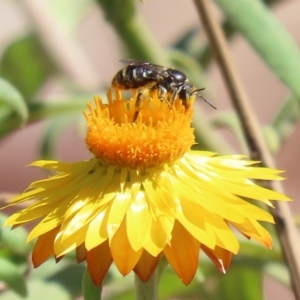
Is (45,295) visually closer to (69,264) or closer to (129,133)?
(69,264)

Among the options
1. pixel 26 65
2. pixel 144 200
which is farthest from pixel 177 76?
pixel 26 65

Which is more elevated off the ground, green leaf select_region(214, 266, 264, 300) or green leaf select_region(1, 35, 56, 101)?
green leaf select_region(1, 35, 56, 101)

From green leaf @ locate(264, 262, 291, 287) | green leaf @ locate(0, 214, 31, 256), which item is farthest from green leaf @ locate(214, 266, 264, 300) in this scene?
green leaf @ locate(0, 214, 31, 256)

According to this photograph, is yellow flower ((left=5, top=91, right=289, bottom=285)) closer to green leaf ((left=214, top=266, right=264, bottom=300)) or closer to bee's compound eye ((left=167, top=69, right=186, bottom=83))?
bee's compound eye ((left=167, top=69, right=186, bottom=83))

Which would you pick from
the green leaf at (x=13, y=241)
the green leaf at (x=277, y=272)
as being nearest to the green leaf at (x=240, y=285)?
the green leaf at (x=277, y=272)

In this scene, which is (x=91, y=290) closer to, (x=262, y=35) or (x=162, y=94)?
(x=162, y=94)

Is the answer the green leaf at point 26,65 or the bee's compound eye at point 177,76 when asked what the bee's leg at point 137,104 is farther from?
the green leaf at point 26,65
